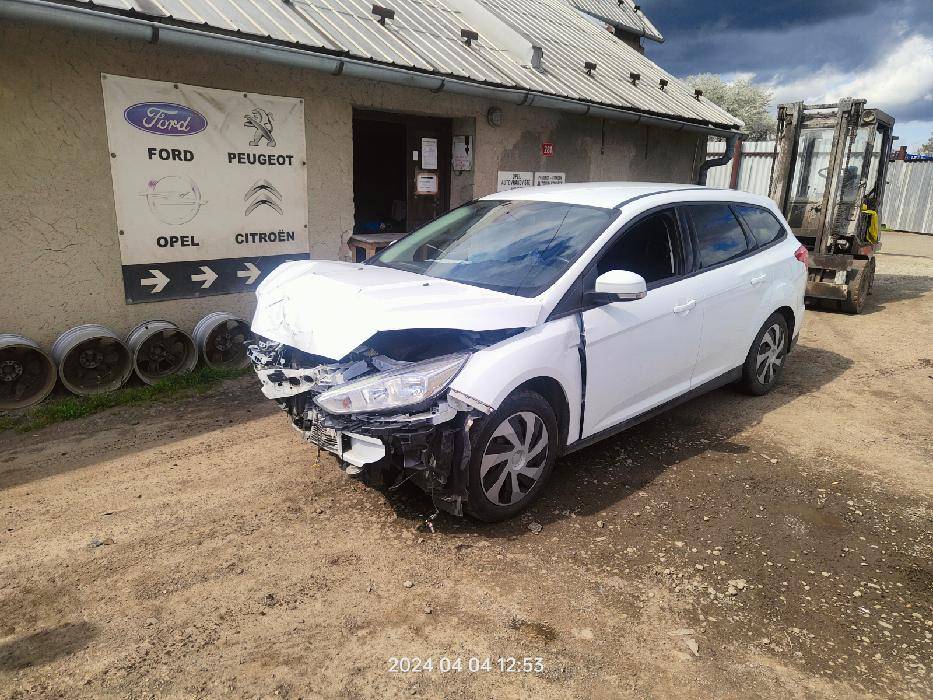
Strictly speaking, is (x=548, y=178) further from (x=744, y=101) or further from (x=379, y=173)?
(x=744, y=101)

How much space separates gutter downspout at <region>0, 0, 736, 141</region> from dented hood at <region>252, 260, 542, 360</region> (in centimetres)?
264

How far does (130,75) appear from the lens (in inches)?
211

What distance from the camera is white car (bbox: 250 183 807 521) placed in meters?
3.07

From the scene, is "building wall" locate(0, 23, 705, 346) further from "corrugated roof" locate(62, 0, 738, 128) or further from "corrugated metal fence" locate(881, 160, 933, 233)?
"corrugated metal fence" locate(881, 160, 933, 233)

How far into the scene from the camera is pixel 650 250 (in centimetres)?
416

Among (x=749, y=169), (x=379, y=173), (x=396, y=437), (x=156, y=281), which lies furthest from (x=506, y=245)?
(x=749, y=169)

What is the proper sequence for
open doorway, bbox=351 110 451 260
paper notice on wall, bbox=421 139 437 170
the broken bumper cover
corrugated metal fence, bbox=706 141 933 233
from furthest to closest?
1. corrugated metal fence, bbox=706 141 933 233
2. paper notice on wall, bbox=421 139 437 170
3. open doorway, bbox=351 110 451 260
4. the broken bumper cover

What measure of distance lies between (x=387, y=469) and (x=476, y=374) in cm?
67

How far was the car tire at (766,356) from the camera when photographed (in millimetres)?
5270

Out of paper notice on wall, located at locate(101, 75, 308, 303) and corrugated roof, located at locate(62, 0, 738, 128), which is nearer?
paper notice on wall, located at locate(101, 75, 308, 303)

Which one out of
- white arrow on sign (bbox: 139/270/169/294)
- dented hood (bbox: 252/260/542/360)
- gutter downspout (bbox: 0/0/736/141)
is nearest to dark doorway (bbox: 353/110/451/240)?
gutter downspout (bbox: 0/0/736/141)

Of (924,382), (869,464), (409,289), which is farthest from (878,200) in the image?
(409,289)

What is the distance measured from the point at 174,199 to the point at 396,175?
5.15m

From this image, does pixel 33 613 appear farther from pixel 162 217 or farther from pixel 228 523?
pixel 162 217
